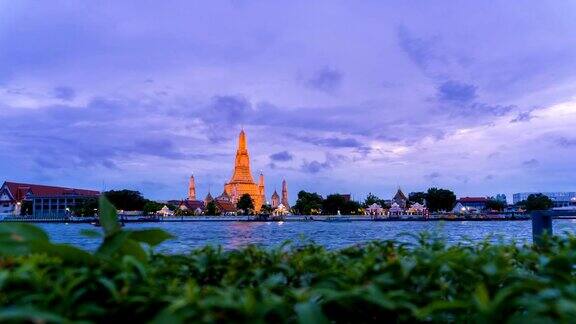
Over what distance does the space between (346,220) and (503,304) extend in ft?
414

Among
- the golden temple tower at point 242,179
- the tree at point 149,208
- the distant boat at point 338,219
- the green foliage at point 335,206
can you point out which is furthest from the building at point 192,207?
the distant boat at point 338,219

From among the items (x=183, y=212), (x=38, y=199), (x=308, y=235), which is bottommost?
(x=308, y=235)

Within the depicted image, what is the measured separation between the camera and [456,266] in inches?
90.2

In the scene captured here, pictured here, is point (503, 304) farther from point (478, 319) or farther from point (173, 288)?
point (173, 288)

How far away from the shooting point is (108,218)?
2.63 meters

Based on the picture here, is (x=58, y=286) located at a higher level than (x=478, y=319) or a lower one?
higher

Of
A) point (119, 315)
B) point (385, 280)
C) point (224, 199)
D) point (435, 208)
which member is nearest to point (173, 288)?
point (119, 315)

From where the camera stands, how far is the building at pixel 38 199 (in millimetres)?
130625

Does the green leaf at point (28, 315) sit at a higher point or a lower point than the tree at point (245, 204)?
lower

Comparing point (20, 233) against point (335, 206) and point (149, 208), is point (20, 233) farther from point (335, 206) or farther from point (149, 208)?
point (335, 206)

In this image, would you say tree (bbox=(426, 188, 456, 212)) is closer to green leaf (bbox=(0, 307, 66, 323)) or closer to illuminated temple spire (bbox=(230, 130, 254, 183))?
illuminated temple spire (bbox=(230, 130, 254, 183))

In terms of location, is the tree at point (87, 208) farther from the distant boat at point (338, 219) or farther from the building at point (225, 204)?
Answer: the distant boat at point (338, 219)

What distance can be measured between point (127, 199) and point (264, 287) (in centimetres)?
13277

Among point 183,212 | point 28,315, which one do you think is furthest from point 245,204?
point 28,315
